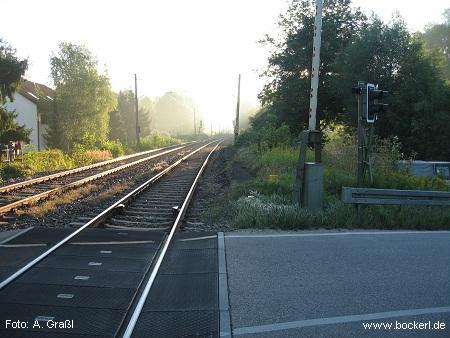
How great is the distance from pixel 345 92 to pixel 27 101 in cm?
4238

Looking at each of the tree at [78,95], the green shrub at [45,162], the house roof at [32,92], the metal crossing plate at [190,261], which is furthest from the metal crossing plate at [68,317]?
the tree at [78,95]

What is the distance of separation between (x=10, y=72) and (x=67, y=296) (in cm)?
2699

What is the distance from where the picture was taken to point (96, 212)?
11.3 meters

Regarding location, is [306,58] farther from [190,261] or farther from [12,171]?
[190,261]

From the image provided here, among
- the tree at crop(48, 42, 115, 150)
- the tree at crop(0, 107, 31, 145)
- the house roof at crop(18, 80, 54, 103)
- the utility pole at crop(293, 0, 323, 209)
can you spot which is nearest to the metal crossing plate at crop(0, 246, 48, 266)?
the utility pole at crop(293, 0, 323, 209)

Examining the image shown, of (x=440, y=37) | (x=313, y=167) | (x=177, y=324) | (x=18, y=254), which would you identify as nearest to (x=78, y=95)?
(x=440, y=37)

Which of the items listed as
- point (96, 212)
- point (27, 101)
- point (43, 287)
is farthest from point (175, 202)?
point (27, 101)

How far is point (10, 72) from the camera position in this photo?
29.0 meters

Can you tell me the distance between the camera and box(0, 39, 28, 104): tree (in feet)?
94.9

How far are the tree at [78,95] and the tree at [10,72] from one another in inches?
1021

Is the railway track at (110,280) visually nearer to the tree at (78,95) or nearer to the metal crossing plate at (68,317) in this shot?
the metal crossing plate at (68,317)

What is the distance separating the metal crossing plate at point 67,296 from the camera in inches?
202

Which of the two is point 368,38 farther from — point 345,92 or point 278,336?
point 278,336

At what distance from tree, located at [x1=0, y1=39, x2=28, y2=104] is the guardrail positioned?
81.9 ft
